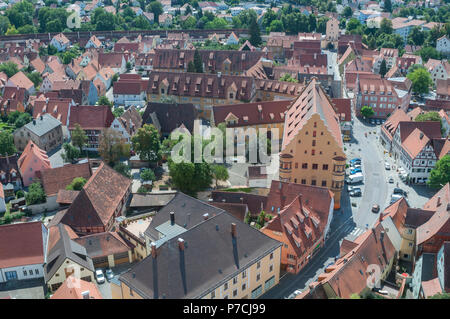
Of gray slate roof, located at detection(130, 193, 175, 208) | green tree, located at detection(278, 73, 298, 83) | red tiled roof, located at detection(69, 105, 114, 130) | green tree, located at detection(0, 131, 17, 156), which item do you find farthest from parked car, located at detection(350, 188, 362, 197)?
green tree, located at detection(0, 131, 17, 156)

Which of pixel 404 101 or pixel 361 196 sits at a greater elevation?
pixel 404 101

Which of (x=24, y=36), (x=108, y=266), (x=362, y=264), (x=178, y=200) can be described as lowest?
(x=108, y=266)

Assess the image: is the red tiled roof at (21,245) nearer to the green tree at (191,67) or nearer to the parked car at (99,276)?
the parked car at (99,276)

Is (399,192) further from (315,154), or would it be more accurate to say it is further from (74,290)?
(74,290)

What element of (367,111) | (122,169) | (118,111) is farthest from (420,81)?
(122,169)

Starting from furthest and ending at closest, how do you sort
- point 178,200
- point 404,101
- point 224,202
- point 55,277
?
point 404,101, point 224,202, point 178,200, point 55,277

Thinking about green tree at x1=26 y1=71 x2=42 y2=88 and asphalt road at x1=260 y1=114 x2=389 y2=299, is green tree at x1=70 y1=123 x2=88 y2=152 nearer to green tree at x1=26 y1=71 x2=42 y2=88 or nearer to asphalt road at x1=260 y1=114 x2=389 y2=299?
asphalt road at x1=260 y1=114 x2=389 y2=299

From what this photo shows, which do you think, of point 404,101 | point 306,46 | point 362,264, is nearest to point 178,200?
point 362,264

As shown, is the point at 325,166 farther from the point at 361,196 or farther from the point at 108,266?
the point at 108,266
